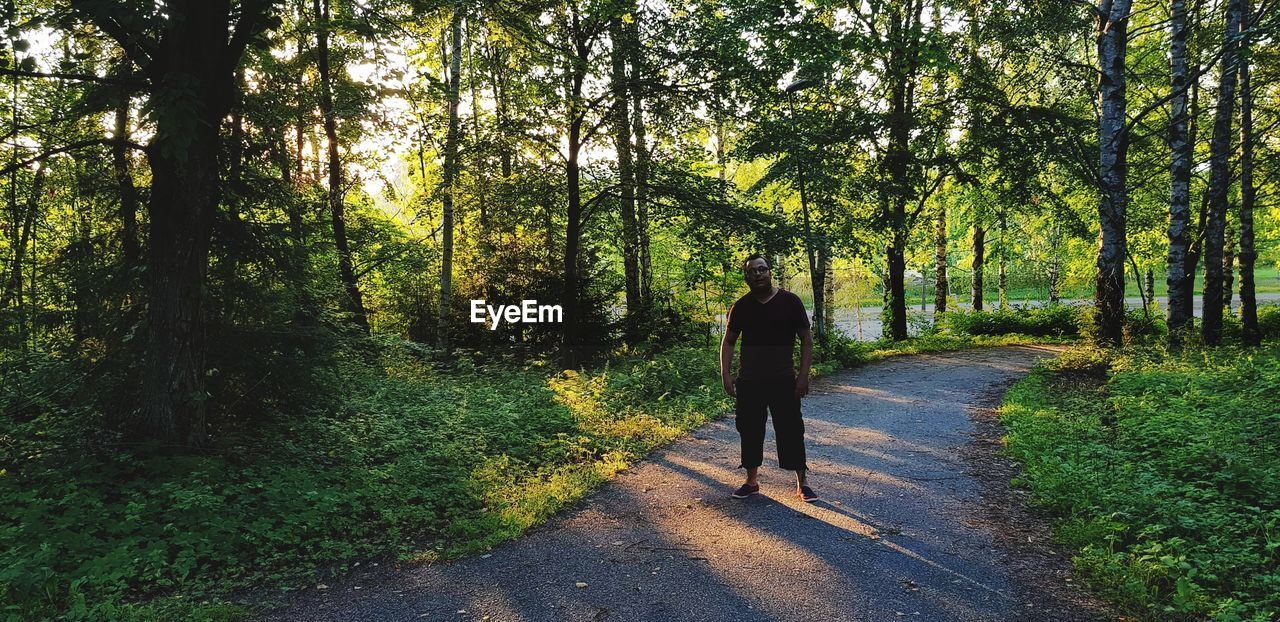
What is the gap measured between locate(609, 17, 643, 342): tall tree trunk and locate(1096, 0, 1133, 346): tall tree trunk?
8.96 meters

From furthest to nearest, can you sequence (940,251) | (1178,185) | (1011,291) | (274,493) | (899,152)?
(1011,291) < (940,251) < (899,152) < (1178,185) < (274,493)

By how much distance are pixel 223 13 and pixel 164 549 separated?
4948 millimetres

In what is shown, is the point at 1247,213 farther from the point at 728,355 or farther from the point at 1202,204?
the point at 728,355

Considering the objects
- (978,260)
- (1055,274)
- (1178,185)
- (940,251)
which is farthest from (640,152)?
(1055,274)

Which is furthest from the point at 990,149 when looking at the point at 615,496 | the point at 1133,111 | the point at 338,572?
the point at 338,572

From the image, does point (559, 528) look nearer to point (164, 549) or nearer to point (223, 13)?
point (164, 549)

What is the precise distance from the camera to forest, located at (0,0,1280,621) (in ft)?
15.8

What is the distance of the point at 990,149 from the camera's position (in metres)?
13.8

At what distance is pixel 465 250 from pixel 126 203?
9.54 meters

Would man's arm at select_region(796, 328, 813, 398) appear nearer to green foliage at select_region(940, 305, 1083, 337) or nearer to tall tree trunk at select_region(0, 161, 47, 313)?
tall tree trunk at select_region(0, 161, 47, 313)

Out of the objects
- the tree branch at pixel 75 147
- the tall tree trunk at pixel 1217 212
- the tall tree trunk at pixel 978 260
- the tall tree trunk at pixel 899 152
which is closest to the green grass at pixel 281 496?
the tree branch at pixel 75 147

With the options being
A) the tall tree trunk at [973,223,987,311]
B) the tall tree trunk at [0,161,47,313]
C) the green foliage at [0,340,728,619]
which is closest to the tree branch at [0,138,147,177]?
the tall tree trunk at [0,161,47,313]

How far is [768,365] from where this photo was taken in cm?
528

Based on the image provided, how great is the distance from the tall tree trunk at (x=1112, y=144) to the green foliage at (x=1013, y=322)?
33.8 ft
